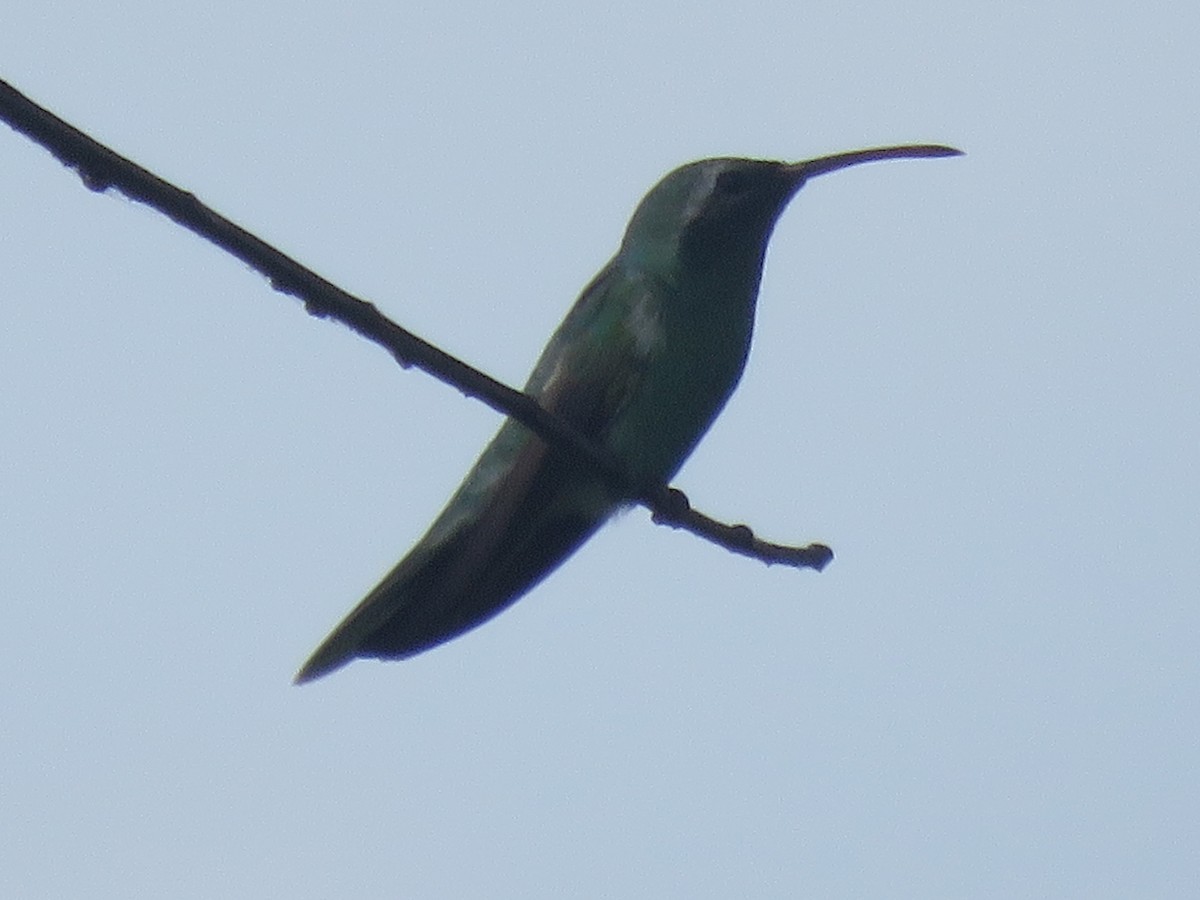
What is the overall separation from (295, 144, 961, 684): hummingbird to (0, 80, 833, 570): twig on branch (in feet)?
4.74

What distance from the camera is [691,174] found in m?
5.46

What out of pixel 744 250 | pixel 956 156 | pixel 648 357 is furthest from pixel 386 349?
pixel 956 156

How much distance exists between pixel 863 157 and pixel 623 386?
3.66 feet

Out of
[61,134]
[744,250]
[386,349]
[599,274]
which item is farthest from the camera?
[599,274]

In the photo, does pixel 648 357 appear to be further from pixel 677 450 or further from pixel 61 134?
pixel 61 134

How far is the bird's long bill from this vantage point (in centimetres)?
520

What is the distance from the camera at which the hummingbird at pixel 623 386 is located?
15.7 ft

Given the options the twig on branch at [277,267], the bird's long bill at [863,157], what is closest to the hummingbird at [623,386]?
the bird's long bill at [863,157]

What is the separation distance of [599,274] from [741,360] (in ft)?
2.19

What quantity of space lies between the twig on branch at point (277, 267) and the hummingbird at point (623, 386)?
144 cm

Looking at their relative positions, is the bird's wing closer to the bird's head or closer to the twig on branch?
the bird's head

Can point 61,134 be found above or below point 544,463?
below

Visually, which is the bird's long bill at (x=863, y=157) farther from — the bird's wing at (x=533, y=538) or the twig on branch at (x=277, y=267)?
the twig on branch at (x=277, y=267)

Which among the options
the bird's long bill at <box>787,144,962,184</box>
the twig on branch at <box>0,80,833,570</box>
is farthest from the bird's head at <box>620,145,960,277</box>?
the twig on branch at <box>0,80,833,570</box>
